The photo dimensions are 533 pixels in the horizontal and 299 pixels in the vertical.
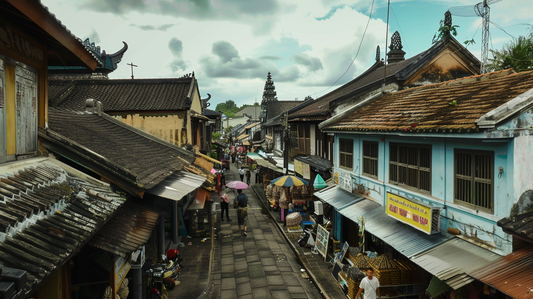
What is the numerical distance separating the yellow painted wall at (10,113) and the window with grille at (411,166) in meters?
9.59

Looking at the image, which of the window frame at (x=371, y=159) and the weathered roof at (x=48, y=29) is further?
the window frame at (x=371, y=159)

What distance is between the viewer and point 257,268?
1421 centimetres

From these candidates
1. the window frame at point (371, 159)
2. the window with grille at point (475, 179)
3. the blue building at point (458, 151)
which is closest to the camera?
the blue building at point (458, 151)

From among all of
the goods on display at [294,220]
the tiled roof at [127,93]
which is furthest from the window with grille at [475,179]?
the tiled roof at [127,93]

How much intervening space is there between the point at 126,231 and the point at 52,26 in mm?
3976

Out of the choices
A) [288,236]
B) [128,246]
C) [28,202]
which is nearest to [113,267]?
[128,246]

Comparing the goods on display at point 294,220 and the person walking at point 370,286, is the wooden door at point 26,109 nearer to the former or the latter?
the person walking at point 370,286

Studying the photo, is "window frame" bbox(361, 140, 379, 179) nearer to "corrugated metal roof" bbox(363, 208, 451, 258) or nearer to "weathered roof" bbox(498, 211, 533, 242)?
"corrugated metal roof" bbox(363, 208, 451, 258)

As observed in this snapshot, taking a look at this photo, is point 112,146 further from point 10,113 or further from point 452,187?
point 452,187

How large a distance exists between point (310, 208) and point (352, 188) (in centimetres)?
865

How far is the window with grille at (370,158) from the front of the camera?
12.5 metres

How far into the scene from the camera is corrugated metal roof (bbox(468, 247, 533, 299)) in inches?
222

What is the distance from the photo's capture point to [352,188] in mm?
13703

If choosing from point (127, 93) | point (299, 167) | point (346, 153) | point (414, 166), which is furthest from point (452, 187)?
point (127, 93)
